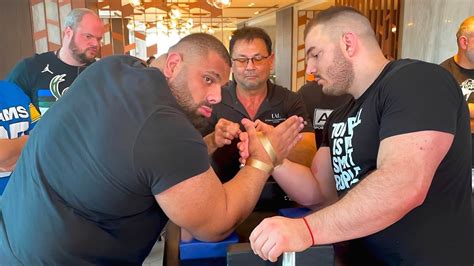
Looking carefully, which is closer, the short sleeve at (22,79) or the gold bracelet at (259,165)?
the gold bracelet at (259,165)

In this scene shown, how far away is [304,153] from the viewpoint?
1.75 meters

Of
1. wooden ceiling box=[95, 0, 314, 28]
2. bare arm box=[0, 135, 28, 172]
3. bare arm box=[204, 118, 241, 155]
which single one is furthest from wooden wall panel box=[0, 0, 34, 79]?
bare arm box=[204, 118, 241, 155]

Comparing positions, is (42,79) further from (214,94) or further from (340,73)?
(340,73)

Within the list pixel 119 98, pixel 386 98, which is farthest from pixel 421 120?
pixel 119 98

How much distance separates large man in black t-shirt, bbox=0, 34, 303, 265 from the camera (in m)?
0.92

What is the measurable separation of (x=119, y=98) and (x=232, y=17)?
13.6 m

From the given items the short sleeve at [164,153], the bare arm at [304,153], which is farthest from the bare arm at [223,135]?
the short sleeve at [164,153]

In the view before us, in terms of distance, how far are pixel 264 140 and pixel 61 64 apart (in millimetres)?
1962

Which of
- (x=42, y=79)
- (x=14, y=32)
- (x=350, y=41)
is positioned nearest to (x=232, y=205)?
(x=350, y=41)

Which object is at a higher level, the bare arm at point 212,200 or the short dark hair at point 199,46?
the short dark hair at point 199,46

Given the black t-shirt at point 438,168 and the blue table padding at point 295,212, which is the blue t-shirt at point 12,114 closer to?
the blue table padding at point 295,212

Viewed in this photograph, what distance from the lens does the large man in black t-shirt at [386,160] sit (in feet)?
3.02

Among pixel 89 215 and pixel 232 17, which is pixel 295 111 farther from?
pixel 232 17

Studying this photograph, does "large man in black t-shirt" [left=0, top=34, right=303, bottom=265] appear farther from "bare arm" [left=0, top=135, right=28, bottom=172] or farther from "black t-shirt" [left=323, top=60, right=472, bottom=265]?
"bare arm" [left=0, top=135, right=28, bottom=172]
